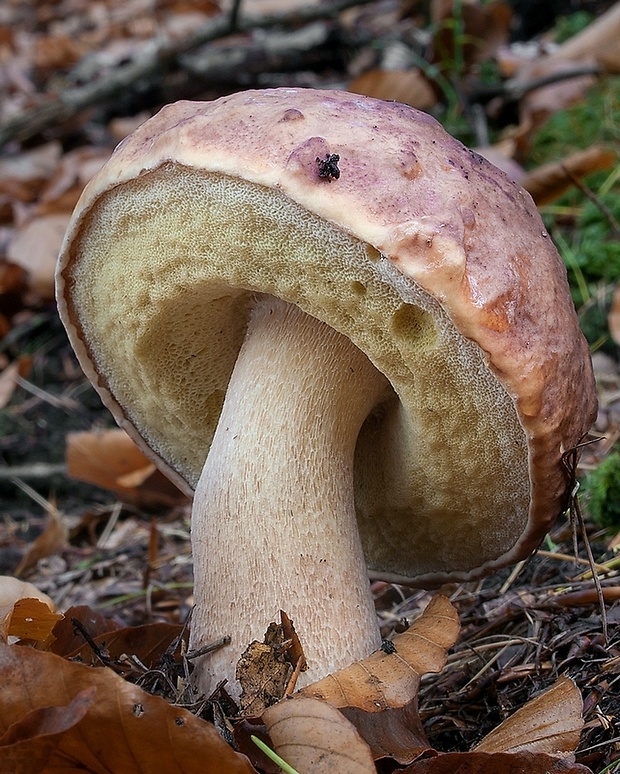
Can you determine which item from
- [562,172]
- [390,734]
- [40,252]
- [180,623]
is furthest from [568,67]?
[390,734]

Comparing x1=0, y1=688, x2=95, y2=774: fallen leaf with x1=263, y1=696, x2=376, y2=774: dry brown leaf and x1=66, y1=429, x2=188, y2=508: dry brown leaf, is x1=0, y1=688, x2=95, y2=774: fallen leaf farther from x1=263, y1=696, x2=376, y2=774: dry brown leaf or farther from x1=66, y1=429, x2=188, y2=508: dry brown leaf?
x1=66, y1=429, x2=188, y2=508: dry brown leaf

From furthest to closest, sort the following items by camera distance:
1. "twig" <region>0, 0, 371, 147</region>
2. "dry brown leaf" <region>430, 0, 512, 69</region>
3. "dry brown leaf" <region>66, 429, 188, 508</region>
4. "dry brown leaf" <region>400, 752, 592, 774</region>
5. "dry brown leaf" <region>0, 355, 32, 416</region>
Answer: "twig" <region>0, 0, 371, 147</region> < "dry brown leaf" <region>430, 0, 512, 69</region> < "dry brown leaf" <region>0, 355, 32, 416</region> < "dry brown leaf" <region>66, 429, 188, 508</region> < "dry brown leaf" <region>400, 752, 592, 774</region>

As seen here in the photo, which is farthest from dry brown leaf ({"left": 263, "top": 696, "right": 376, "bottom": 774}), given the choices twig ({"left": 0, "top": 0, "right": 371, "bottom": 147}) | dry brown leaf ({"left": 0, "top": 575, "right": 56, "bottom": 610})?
twig ({"left": 0, "top": 0, "right": 371, "bottom": 147})

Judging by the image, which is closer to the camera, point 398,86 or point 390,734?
point 390,734

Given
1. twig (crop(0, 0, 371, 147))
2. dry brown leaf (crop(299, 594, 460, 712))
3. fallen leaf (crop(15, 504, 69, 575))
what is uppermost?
twig (crop(0, 0, 371, 147))

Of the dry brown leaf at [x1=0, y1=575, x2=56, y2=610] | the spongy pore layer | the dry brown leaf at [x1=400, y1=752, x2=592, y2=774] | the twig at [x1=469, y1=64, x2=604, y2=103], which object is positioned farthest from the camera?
the twig at [x1=469, y1=64, x2=604, y2=103]

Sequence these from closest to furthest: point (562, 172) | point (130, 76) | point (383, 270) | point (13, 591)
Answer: point (383, 270), point (13, 591), point (562, 172), point (130, 76)

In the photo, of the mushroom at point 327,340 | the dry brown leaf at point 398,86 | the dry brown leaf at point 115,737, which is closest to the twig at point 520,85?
the dry brown leaf at point 398,86

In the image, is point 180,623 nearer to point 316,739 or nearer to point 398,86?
point 316,739

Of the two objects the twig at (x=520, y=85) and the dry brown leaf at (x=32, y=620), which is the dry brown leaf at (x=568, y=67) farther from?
the dry brown leaf at (x=32, y=620)
